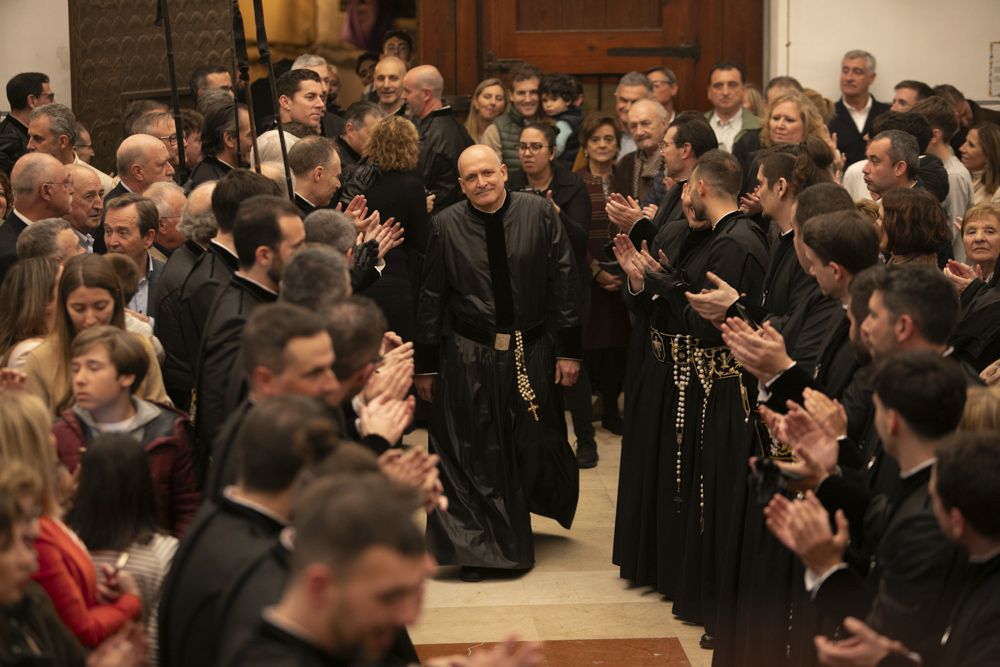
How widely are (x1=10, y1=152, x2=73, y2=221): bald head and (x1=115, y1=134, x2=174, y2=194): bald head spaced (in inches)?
23.8

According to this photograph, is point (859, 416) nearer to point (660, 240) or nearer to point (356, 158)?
point (660, 240)

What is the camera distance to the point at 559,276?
6980 millimetres

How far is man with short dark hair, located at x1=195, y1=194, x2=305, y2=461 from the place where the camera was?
4.63 m

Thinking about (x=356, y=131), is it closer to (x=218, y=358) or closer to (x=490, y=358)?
(x=490, y=358)

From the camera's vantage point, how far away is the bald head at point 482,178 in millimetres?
6809

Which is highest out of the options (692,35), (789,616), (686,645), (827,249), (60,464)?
(692,35)

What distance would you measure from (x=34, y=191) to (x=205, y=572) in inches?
159

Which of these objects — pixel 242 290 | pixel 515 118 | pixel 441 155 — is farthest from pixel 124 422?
pixel 515 118

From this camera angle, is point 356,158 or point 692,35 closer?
point 356,158

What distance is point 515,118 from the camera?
33.2 ft

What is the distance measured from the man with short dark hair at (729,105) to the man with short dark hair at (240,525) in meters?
7.51

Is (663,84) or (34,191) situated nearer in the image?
(34,191)

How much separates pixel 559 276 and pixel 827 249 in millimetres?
2308

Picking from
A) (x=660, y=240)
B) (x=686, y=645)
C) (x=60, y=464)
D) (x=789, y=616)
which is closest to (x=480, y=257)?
(x=660, y=240)
